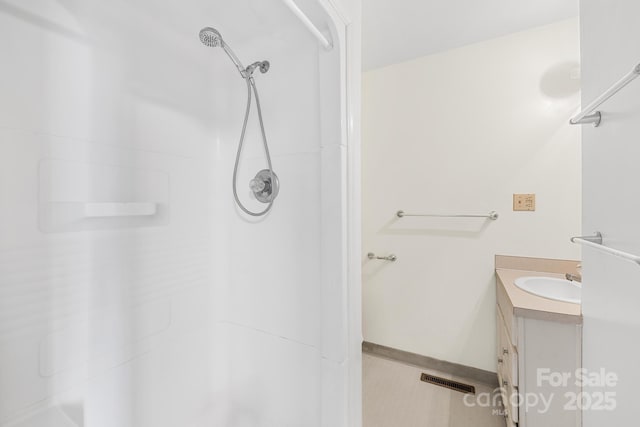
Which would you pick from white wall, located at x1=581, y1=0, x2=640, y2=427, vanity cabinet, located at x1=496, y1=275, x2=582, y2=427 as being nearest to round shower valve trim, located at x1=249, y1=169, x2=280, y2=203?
white wall, located at x1=581, y1=0, x2=640, y2=427

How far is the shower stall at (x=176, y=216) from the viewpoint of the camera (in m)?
0.73

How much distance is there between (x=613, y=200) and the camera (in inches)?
29.2

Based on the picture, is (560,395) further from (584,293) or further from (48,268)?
(48,268)

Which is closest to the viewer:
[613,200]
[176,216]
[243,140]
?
[613,200]

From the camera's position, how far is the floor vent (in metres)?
1.77

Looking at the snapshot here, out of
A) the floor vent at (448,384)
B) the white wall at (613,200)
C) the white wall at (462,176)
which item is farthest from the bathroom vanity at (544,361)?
the white wall at (462,176)

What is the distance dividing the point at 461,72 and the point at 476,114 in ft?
1.16

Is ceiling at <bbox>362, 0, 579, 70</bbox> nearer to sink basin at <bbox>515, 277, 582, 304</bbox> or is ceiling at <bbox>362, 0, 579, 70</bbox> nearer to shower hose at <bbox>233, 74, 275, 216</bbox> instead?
shower hose at <bbox>233, 74, 275, 216</bbox>

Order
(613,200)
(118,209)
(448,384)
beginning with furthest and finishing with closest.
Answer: (448,384) → (118,209) → (613,200)

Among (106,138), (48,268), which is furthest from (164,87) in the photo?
(48,268)

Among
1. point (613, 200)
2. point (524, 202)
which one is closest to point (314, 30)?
point (613, 200)

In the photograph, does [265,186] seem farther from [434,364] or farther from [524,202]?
[434,364]

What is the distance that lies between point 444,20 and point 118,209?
2.15 meters

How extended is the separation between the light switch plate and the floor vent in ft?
4.32
